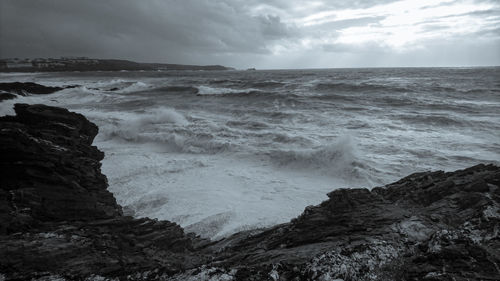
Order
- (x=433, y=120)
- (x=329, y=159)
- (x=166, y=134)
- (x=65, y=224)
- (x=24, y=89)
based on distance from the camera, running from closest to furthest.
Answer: (x=65, y=224), (x=329, y=159), (x=166, y=134), (x=433, y=120), (x=24, y=89)

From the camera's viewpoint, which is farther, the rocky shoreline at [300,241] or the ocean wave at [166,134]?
the ocean wave at [166,134]

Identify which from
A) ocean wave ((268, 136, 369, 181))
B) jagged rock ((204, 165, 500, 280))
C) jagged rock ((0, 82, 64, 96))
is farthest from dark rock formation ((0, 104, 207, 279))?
jagged rock ((0, 82, 64, 96))

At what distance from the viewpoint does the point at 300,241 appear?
11.4 feet

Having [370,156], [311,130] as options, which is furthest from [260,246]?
[311,130]

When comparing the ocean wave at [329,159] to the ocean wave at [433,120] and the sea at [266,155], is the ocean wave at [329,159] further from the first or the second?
the ocean wave at [433,120]

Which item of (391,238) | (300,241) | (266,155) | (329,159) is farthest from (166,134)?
(391,238)

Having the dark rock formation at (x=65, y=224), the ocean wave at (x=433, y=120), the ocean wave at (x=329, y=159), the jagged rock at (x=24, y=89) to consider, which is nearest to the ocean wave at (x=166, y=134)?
the ocean wave at (x=329, y=159)

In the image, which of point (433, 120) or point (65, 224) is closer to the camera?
point (65, 224)

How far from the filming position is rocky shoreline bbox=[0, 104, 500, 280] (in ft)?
9.29

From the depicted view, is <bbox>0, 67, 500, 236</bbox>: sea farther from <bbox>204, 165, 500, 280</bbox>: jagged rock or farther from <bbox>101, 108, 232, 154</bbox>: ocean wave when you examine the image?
<bbox>204, 165, 500, 280</bbox>: jagged rock

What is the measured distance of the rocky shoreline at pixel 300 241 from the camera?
2830mm

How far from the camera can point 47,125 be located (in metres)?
9.20

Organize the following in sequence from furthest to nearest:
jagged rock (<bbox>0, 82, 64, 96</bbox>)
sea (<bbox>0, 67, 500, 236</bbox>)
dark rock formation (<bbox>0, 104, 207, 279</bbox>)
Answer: jagged rock (<bbox>0, 82, 64, 96</bbox>), sea (<bbox>0, 67, 500, 236</bbox>), dark rock formation (<bbox>0, 104, 207, 279</bbox>)

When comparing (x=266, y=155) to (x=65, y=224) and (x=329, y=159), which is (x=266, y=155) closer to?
(x=329, y=159)
